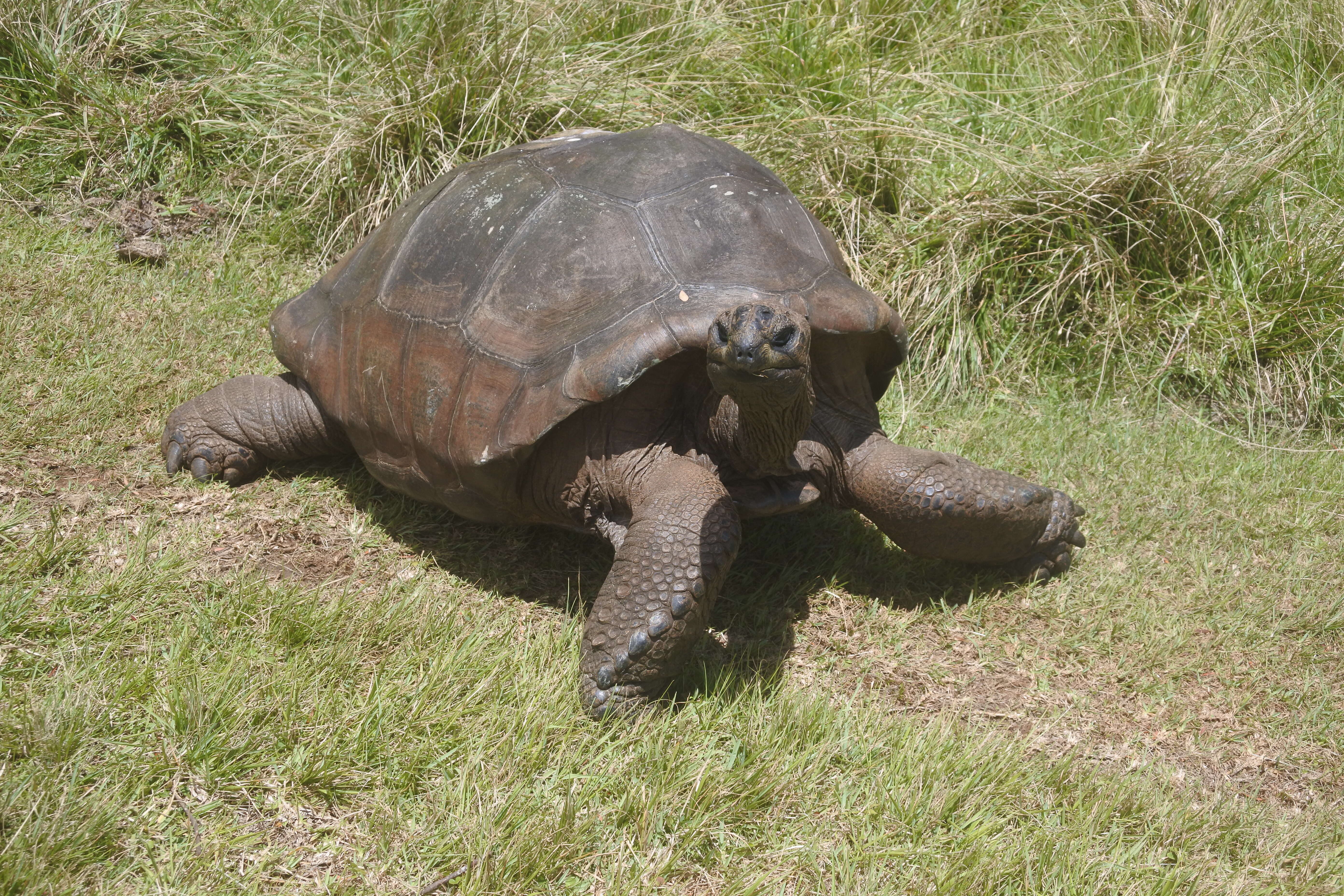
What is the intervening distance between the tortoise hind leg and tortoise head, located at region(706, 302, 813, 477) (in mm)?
1554

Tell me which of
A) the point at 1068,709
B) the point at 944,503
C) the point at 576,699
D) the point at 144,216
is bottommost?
the point at 1068,709

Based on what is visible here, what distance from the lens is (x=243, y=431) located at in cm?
384

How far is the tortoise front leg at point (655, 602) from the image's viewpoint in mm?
2814

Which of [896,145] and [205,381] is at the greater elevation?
[896,145]

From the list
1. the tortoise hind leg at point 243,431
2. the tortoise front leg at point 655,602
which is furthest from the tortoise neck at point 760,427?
the tortoise hind leg at point 243,431

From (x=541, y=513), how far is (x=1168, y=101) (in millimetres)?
4243

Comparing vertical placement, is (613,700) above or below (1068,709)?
above

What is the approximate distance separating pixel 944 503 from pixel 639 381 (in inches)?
38.7

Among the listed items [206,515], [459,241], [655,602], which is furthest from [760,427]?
[206,515]

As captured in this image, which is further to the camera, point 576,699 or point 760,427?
point 760,427

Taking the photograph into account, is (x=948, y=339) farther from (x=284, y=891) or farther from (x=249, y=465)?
(x=284, y=891)

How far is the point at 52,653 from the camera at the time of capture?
2709mm

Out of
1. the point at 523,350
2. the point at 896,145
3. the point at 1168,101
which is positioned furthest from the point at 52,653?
the point at 1168,101

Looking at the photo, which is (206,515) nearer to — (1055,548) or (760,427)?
(760,427)
